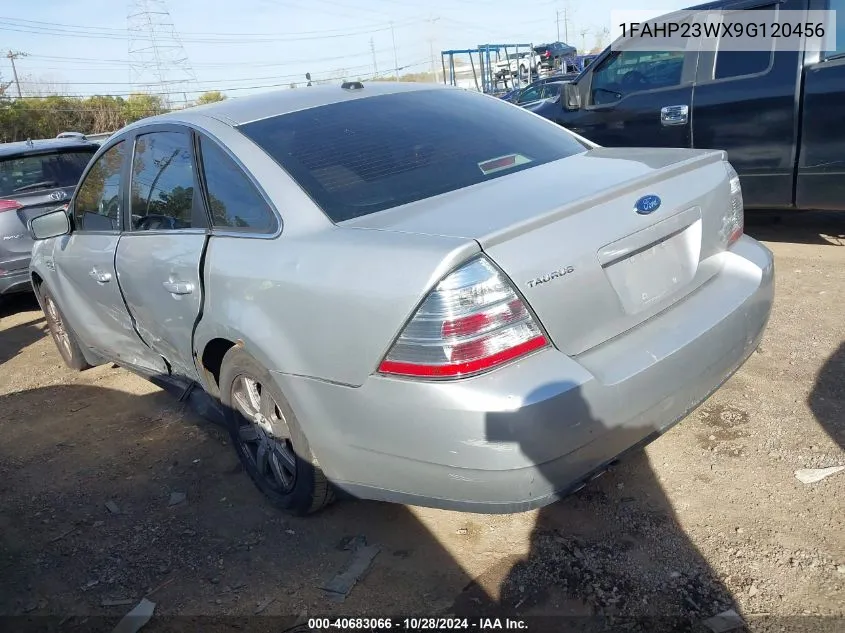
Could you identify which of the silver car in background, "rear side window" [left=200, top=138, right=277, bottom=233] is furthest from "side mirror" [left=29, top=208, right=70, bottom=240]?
"rear side window" [left=200, top=138, right=277, bottom=233]

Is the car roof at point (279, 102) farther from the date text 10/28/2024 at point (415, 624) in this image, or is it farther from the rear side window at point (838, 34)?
the rear side window at point (838, 34)

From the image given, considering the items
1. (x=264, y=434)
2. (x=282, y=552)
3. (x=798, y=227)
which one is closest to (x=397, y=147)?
(x=264, y=434)

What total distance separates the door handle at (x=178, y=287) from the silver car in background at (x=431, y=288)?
0.04 feet

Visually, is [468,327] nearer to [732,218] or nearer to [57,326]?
[732,218]

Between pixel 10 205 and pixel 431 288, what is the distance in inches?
229

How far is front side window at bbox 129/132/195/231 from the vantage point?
309 centimetres

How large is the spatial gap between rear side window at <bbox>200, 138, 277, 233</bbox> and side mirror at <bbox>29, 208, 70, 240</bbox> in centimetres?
163

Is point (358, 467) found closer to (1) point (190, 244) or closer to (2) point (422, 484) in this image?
(2) point (422, 484)

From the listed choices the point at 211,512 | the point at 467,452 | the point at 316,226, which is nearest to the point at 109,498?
the point at 211,512

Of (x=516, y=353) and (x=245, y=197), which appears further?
(x=245, y=197)

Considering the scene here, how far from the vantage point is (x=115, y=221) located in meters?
3.66

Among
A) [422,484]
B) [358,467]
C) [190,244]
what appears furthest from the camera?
[190,244]

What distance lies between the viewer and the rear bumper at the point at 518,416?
78.7 inches

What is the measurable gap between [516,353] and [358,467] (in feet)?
2.29
